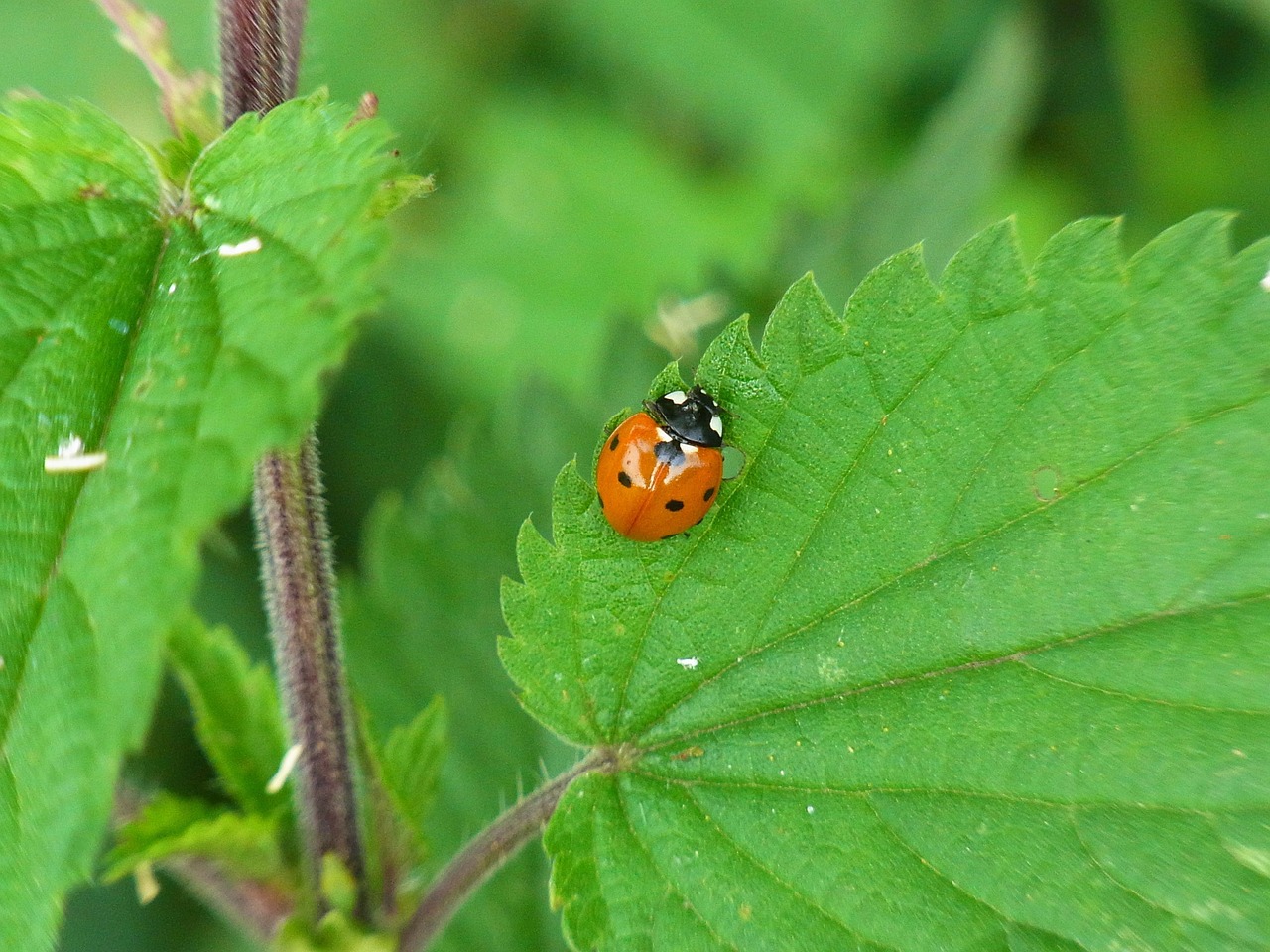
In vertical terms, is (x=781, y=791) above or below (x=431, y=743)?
below

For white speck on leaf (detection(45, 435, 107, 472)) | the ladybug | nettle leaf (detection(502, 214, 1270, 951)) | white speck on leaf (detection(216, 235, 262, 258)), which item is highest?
white speck on leaf (detection(216, 235, 262, 258))

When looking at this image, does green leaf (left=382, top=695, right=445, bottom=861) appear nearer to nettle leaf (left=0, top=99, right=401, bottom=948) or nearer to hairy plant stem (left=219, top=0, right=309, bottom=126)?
nettle leaf (left=0, top=99, right=401, bottom=948)

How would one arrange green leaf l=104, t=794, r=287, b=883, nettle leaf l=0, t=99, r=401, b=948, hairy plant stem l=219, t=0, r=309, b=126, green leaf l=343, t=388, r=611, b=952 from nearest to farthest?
1. nettle leaf l=0, t=99, r=401, b=948
2. hairy plant stem l=219, t=0, r=309, b=126
3. green leaf l=104, t=794, r=287, b=883
4. green leaf l=343, t=388, r=611, b=952

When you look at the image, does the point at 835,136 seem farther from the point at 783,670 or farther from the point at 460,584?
the point at 783,670

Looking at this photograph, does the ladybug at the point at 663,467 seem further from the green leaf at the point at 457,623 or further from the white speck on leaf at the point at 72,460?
the green leaf at the point at 457,623

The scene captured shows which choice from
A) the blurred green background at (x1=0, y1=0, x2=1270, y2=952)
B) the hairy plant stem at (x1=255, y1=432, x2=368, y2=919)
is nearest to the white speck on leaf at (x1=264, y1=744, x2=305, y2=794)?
the hairy plant stem at (x1=255, y1=432, x2=368, y2=919)

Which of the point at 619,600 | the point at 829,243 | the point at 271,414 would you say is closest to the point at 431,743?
the point at 619,600

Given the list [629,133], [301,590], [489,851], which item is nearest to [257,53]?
[301,590]
